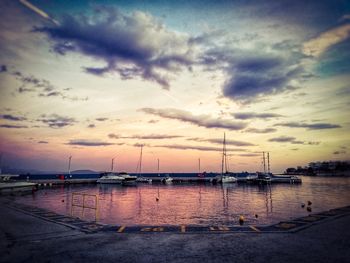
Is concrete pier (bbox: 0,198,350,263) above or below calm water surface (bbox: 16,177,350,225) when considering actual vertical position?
above

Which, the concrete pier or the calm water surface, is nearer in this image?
the concrete pier

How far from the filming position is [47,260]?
10188mm

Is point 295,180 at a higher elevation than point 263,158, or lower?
lower

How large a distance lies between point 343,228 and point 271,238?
6.34m

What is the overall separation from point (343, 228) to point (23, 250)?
18.9m

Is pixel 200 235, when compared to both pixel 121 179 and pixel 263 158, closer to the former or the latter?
pixel 121 179

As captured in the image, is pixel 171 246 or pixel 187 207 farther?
pixel 187 207

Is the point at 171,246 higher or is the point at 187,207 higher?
the point at 171,246

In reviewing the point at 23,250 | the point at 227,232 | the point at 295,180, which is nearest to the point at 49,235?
the point at 23,250

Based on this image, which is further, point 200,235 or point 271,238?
point 200,235

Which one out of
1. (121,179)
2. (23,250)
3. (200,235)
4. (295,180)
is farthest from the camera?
(295,180)

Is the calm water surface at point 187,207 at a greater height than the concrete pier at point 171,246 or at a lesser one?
lesser

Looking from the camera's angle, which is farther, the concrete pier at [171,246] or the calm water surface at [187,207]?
the calm water surface at [187,207]

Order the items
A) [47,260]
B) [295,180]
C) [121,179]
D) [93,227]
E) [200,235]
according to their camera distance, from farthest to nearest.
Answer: [295,180]
[121,179]
[93,227]
[200,235]
[47,260]
